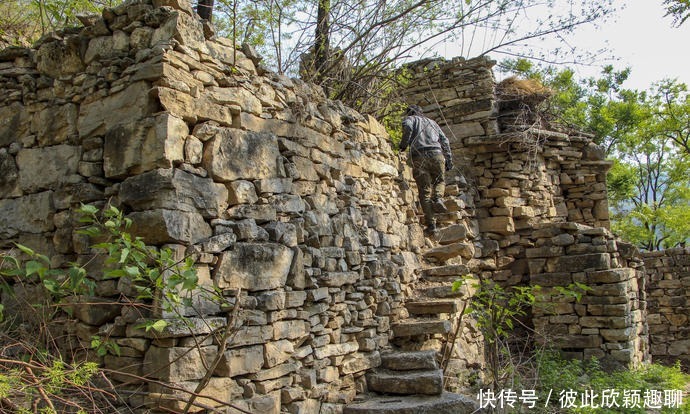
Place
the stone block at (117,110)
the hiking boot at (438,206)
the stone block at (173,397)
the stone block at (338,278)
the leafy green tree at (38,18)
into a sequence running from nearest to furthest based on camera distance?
the stone block at (173,397), the stone block at (117,110), the stone block at (338,278), the leafy green tree at (38,18), the hiking boot at (438,206)

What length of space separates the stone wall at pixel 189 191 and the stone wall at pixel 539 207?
11.3 feet

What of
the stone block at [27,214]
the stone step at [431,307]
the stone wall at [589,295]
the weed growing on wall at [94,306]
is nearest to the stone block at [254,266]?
the weed growing on wall at [94,306]

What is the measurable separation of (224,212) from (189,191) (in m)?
0.31

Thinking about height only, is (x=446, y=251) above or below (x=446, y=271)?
above

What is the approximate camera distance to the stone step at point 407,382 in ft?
14.5

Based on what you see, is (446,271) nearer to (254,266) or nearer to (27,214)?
(254,266)

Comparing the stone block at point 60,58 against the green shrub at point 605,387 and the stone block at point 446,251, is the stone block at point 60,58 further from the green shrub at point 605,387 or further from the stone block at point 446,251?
the green shrub at point 605,387

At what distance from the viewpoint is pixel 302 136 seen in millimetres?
4469

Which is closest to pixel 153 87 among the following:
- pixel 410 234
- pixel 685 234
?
pixel 410 234

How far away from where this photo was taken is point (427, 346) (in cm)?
528

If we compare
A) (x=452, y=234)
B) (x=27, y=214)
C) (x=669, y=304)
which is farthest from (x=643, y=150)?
(x=27, y=214)

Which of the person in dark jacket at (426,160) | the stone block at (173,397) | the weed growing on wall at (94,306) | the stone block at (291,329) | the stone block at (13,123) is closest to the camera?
the weed growing on wall at (94,306)

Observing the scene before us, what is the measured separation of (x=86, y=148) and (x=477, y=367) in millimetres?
Answer: 4509

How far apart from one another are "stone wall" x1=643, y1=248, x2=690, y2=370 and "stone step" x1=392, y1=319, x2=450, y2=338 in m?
7.20
